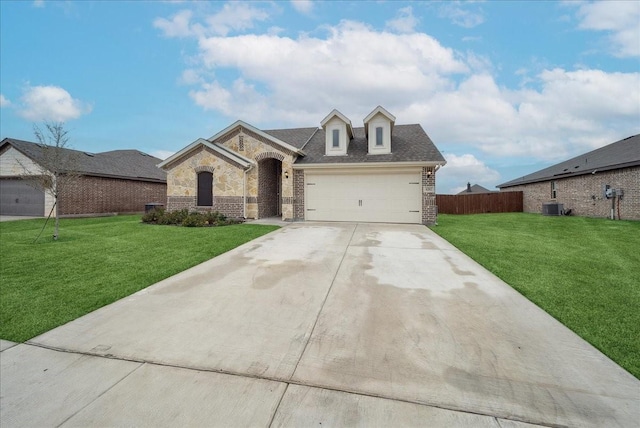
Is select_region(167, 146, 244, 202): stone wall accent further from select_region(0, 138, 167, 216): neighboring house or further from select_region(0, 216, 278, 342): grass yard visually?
select_region(0, 138, 167, 216): neighboring house

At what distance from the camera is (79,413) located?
2102 mm

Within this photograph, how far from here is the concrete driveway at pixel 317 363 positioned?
2.08 meters

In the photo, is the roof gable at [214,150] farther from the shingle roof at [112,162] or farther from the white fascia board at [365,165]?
the shingle roof at [112,162]

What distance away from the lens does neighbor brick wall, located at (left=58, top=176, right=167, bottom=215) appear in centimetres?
1698

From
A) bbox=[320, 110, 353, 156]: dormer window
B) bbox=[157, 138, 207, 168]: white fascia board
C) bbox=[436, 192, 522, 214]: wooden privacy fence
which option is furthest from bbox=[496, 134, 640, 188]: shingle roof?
bbox=[157, 138, 207, 168]: white fascia board

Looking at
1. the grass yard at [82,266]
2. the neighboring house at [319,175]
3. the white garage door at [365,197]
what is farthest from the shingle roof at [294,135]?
the grass yard at [82,266]

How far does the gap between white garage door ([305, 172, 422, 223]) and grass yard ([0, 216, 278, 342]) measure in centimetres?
424

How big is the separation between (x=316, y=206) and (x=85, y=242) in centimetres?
902

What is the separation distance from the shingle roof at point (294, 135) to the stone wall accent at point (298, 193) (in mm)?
2370

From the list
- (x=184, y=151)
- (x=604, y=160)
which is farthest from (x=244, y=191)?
(x=604, y=160)

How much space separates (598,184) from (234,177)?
20.8 metres

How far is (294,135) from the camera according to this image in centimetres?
1747

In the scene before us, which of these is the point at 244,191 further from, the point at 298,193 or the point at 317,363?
the point at 317,363

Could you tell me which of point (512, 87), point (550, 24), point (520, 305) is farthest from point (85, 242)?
point (512, 87)
